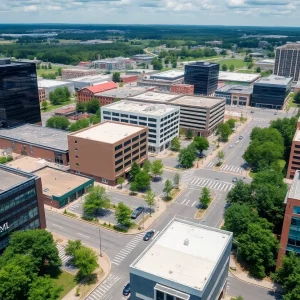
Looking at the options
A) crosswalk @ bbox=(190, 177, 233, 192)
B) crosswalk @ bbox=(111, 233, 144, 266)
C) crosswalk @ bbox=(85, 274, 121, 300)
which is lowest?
crosswalk @ bbox=(190, 177, 233, 192)

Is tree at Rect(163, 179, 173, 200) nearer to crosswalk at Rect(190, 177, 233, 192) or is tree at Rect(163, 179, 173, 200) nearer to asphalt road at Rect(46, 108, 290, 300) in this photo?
asphalt road at Rect(46, 108, 290, 300)

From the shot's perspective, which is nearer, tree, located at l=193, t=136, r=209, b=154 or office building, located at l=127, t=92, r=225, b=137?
tree, located at l=193, t=136, r=209, b=154

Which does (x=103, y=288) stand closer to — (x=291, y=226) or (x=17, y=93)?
(x=291, y=226)

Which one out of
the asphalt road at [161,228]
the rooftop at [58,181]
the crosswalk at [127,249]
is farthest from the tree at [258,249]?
the rooftop at [58,181]

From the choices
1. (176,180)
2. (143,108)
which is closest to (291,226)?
(176,180)

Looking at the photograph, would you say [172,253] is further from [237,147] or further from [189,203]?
[237,147]

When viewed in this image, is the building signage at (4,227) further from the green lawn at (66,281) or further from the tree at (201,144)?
the tree at (201,144)

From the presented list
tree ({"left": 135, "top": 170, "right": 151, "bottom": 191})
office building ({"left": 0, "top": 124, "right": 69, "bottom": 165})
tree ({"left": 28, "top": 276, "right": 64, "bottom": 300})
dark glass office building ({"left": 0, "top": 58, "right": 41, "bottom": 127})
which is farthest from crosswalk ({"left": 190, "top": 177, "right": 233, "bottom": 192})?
dark glass office building ({"left": 0, "top": 58, "right": 41, "bottom": 127})
